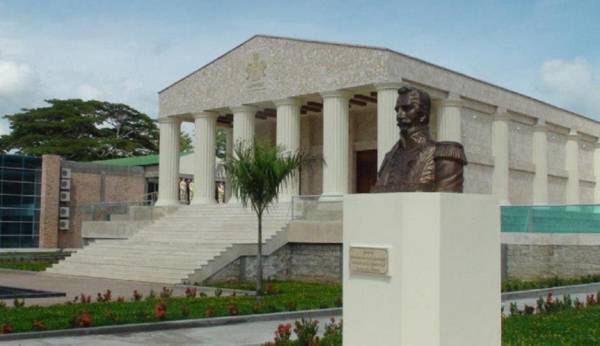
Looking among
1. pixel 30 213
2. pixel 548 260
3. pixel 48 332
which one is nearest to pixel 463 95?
pixel 548 260

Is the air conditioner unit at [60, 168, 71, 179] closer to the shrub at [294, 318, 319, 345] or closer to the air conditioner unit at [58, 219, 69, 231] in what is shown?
the air conditioner unit at [58, 219, 69, 231]

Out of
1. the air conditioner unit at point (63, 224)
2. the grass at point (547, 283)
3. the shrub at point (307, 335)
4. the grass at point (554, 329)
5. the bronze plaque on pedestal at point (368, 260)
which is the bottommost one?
the grass at point (547, 283)

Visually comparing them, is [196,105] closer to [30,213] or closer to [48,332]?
[30,213]

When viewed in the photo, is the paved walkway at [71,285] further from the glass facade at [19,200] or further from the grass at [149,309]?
the glass facade at [19,200]

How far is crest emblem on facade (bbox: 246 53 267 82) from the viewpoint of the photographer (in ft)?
109

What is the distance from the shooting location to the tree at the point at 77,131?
63.5 metres

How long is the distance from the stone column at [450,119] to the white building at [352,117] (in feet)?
0.14

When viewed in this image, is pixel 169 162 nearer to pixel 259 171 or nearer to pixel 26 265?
pixel 26 265

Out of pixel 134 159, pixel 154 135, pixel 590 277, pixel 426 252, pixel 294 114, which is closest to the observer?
pixel 426 252

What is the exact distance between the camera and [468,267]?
8211mm

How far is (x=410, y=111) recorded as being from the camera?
8961 mm

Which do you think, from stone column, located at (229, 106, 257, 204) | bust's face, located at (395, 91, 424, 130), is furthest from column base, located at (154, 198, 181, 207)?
bust's face, located at (395, 91, 424, 130)

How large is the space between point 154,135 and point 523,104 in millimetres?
41634

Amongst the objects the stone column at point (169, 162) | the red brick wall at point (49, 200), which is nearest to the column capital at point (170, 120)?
the stone column at point (169, 162)
